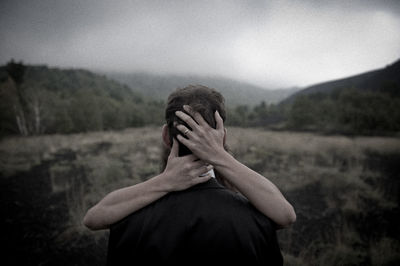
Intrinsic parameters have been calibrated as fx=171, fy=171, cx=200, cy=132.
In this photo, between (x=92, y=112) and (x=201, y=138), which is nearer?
(x=201, y=138)

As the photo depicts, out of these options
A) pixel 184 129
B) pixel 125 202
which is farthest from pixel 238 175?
pixel 125 202

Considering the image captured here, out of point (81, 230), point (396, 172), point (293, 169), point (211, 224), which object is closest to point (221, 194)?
point (211, 224)

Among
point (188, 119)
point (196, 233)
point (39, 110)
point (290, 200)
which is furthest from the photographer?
point (39, 110)

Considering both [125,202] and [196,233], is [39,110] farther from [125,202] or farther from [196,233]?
[196,233]

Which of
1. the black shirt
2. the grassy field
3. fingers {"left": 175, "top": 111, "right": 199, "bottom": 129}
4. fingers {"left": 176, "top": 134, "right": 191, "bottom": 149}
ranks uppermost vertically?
fingers {"left": 175, "top": 111, "right": 199, "bottom": 129}

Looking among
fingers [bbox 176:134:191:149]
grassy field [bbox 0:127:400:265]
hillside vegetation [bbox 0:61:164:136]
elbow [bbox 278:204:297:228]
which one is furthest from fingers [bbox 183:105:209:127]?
hillside vegetation [bbox 0:61:164:136]

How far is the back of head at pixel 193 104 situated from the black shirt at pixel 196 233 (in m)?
0.34

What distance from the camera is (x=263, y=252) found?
97 cm

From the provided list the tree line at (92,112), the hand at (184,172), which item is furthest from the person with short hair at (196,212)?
the tree line at (92,112)

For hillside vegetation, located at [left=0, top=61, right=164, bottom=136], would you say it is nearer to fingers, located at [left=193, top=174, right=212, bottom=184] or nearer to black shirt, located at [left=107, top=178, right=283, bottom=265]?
black shirt, located at [left=107, top=178, right=283, bottom=265]

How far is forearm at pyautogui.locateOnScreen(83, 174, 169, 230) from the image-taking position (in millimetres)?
983

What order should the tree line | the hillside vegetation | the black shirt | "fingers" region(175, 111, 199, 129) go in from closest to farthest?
the black shirt, "fingers" region(175, 111, 199, 129), the tree line, the hillside vegetation

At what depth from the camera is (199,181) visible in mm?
1022

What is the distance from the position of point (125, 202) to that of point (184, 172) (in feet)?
1.28
